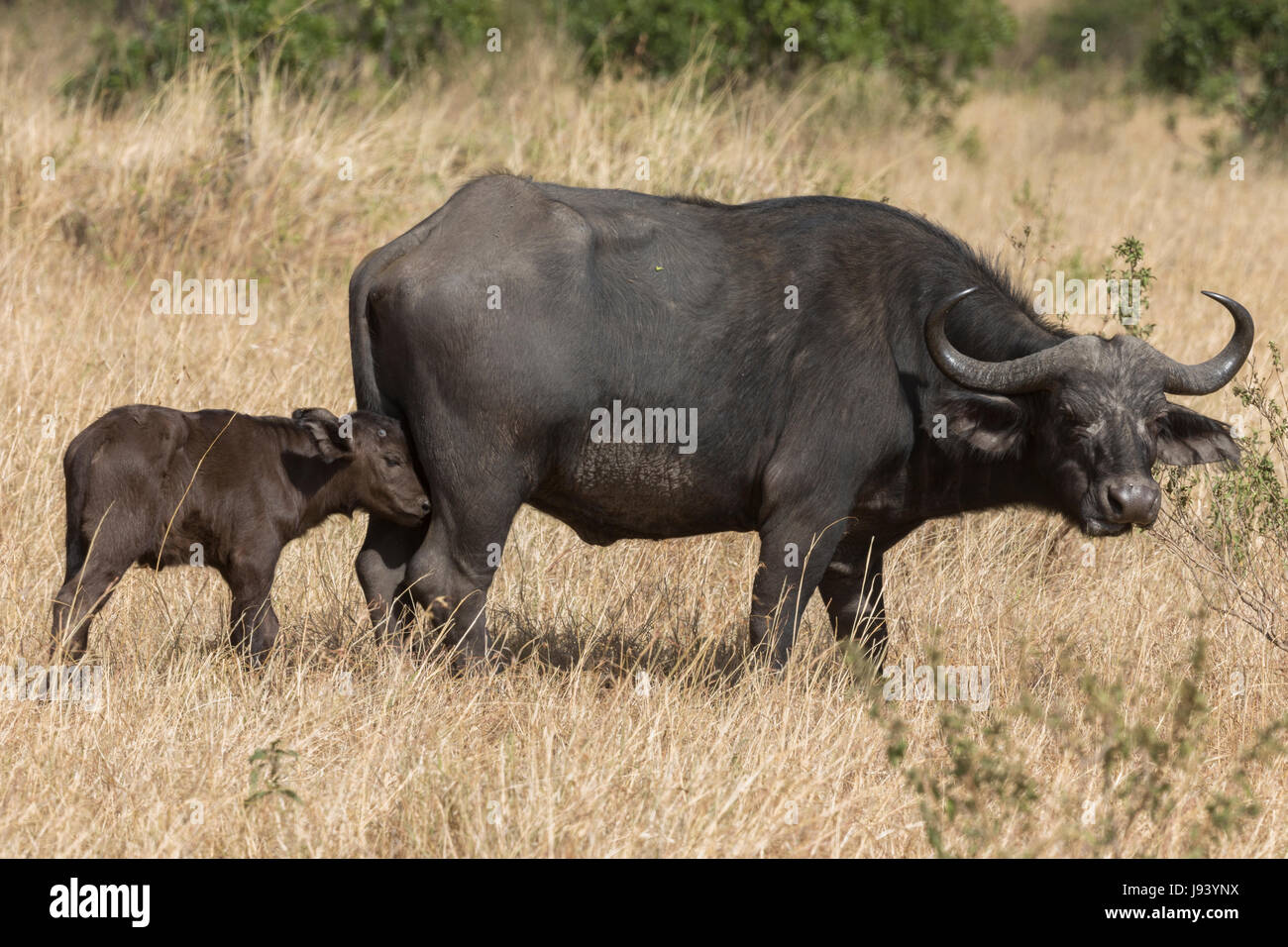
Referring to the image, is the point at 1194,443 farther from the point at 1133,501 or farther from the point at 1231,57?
the point at 1231,57

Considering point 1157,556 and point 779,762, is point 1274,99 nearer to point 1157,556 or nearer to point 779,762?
point 1157,556

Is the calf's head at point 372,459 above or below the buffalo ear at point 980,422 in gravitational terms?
below

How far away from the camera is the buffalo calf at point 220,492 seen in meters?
5.77

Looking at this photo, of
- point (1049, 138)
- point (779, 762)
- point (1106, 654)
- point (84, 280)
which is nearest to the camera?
point (779, 762)

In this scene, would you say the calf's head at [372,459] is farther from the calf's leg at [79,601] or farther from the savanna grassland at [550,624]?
the calf's leg at [79,601]

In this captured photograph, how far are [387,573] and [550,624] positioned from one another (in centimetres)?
96

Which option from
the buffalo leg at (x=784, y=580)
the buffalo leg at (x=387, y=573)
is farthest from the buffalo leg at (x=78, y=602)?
the buffalo leg at (x=784, y=580)

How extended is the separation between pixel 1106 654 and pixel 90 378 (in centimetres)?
530

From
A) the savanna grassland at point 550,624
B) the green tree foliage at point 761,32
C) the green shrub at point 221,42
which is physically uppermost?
the green tree foliage at point 761,32

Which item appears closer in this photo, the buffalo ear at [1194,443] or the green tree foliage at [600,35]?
the buffalo ear at [1194,443]

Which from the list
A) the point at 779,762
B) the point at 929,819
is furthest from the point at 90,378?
the point at 929,819

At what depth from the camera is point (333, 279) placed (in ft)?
34.6

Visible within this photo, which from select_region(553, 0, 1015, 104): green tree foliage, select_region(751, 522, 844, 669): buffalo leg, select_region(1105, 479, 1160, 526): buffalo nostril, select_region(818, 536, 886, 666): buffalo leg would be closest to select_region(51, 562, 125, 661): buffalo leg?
select_region(751, 522, 844, 669): buffalo leg

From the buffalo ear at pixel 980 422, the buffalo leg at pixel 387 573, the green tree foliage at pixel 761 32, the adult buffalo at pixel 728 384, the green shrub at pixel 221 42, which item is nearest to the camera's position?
the adult buffalo at pixel 728 384
